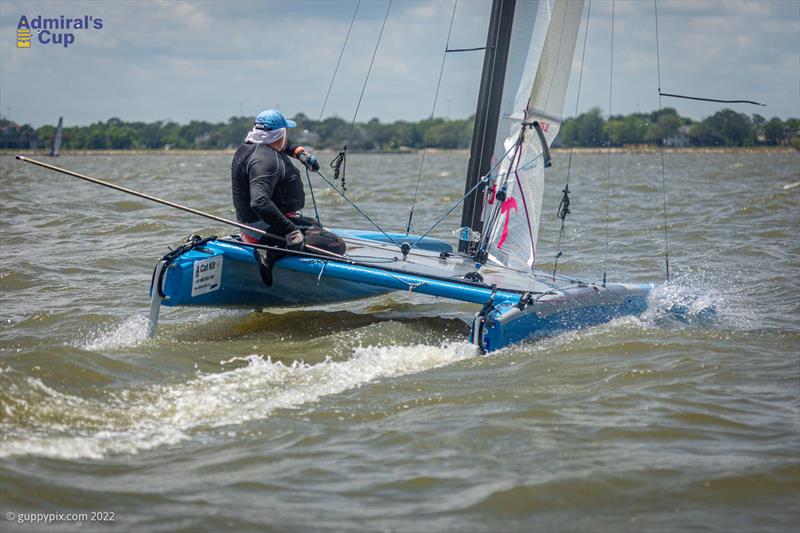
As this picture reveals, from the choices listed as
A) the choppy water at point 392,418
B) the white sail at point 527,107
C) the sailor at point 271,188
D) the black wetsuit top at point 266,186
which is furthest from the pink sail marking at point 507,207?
the black wetsuit top at point 266,186

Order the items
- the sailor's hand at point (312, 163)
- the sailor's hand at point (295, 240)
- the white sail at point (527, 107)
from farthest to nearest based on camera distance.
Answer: the white sail at point (527, 107) < the sailor's hand at point (312, 163) < the sailor's hand at point (295, 240)

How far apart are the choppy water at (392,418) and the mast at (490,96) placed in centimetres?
102

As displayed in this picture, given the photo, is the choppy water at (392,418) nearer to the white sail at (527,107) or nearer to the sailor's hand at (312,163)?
the white sail at (527,107)

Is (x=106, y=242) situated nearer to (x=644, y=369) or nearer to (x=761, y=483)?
(x=644, y=369)

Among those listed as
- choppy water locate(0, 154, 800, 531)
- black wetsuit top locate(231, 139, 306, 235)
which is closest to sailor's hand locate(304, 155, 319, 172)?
black wetsuit top locate(231, 139, 306, 235)

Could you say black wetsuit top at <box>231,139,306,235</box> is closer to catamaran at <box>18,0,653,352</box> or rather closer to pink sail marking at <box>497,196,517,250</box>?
catamaran at <box>18,0,653,352</box>

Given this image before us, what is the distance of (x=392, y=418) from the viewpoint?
14.2ft

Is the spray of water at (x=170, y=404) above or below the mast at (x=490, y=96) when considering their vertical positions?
below

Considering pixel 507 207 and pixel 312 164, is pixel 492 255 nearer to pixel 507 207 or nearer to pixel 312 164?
pixel 507 207

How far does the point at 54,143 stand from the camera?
66688mm

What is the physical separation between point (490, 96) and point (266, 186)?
6.28ft

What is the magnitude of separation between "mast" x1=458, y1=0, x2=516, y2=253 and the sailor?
4.28 feet

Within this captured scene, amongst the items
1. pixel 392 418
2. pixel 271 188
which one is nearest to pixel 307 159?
pixel 271 188

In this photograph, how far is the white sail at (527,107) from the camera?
6883 mm
